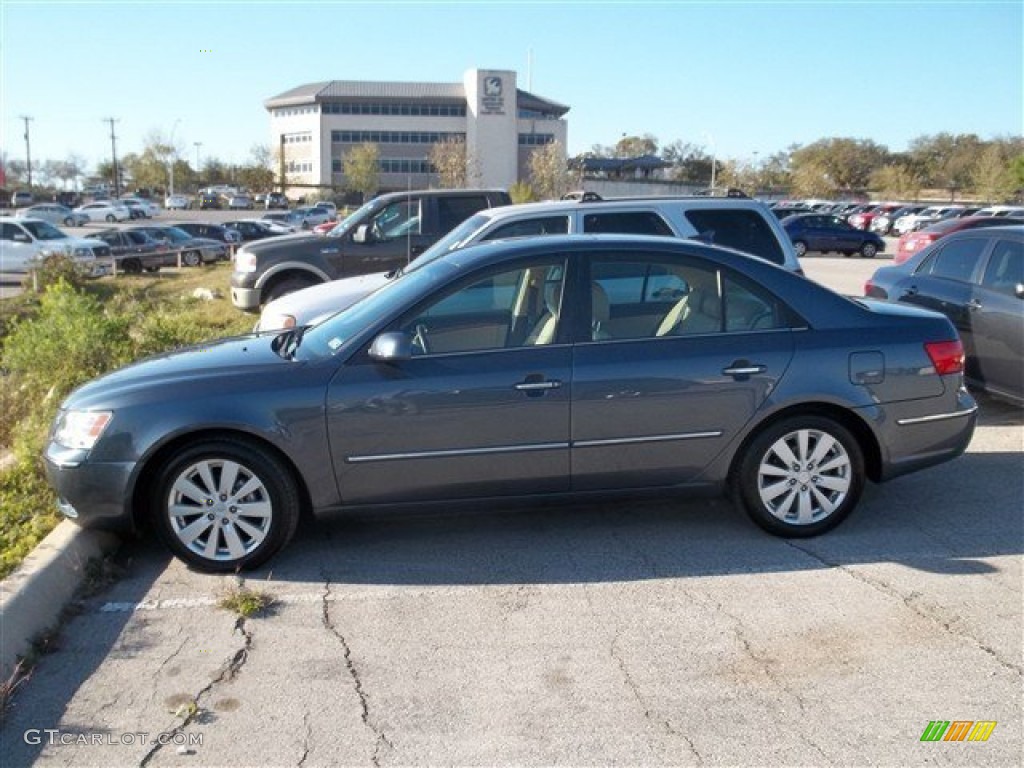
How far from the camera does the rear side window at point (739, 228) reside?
26.9 feet

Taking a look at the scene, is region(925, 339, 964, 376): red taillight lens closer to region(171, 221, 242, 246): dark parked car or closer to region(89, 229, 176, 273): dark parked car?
region(89, 229, 176, 273): dark parked car

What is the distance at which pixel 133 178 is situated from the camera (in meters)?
125

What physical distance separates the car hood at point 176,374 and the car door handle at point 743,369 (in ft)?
7.30

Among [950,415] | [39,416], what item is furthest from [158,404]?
[950,415]

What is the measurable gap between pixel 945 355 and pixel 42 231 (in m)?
28.4

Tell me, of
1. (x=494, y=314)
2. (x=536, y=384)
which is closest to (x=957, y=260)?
(x=494, y=314)

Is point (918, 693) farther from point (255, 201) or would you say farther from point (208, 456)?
point (255, 201)

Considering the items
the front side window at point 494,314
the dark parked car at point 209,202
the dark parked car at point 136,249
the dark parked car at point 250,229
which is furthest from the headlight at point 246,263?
the dark parked car at point 209,202

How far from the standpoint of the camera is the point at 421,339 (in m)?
4.86

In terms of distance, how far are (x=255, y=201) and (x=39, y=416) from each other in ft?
328

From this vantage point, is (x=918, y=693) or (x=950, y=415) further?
(x=950, y=415)

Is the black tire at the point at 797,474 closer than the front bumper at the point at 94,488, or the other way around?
the front bumper at the point at 94,488

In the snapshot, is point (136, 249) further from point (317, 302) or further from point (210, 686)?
point (210, 686)

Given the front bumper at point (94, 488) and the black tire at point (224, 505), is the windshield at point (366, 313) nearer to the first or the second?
the black tire at point (224, 505)
